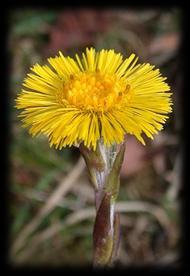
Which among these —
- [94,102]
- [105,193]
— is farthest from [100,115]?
[105,193]

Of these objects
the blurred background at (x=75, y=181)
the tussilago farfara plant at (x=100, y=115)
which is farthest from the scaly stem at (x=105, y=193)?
the blurred background at (x=75, y=181)

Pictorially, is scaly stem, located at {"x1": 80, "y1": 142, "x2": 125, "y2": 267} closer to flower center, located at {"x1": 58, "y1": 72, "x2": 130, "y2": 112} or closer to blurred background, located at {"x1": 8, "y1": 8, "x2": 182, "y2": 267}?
flower center, located at {"x1": 58, "y1": 72, "x2": 130, "y2": 112}

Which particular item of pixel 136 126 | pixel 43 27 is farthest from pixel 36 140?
pixel 136 126

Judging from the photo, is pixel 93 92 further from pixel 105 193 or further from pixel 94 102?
pixel 105 193

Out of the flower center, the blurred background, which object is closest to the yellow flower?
the flower center

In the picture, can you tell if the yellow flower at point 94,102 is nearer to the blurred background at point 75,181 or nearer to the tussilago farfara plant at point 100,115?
the tussilago farfara plant at point 100,115

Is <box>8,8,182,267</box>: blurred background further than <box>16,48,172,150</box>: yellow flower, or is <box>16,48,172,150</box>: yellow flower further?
<box>8,8,182,267</box>: blurred background

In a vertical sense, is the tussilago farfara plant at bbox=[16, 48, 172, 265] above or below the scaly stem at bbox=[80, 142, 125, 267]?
above
